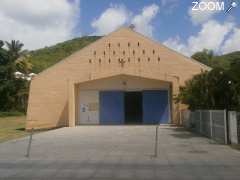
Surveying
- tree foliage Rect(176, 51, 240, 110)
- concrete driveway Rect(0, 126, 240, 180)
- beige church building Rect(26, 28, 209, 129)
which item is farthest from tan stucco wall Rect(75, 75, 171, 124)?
concrete driveway Rect(0, 126, 240, 180)

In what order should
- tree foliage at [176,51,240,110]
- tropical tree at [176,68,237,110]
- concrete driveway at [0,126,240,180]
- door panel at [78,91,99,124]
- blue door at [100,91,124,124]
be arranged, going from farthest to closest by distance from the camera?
door panel at [78,91,99,124], blue door at [100,91,124,124], tropical tree at [176,68,237,110], tree foliage at [176,51,240,110], concrete driveway at [0,126,240,180]

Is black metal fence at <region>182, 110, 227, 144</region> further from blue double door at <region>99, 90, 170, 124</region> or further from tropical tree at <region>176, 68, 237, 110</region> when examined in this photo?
blue double door at <region>99, 90, 170, 124</region>

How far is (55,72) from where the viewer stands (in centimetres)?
4219

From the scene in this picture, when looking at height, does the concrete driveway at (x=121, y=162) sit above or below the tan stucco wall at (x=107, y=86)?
below

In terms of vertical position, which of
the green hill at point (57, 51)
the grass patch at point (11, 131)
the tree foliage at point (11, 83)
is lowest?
the grass patch at point (11, 131)

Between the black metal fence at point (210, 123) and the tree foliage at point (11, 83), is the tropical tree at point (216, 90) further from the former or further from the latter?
the tree foliage at point (11, 83)

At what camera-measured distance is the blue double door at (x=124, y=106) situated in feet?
139

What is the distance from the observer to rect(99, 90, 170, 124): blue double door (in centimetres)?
4250

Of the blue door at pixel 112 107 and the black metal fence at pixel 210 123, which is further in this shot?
the blue door at pixel 112 107

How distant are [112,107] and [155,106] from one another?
3.77 metres

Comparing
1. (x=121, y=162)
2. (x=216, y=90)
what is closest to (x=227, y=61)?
(x=216, y=90)

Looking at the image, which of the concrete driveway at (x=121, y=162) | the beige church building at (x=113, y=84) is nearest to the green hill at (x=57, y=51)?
the beige church building at (x=113, y=84)

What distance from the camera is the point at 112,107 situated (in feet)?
141

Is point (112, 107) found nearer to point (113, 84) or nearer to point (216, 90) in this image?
point (113, 84)
